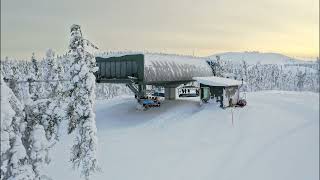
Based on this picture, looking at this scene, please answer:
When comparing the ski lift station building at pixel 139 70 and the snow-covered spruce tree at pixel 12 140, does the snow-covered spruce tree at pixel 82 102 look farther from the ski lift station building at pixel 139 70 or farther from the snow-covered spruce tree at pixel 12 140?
the ski lift station building at pixel 139 70

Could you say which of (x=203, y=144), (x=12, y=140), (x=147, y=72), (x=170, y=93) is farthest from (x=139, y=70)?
(x=12, y=140)

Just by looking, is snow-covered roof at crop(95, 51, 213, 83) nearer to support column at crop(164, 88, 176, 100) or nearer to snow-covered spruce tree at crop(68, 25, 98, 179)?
support column at crop(164, 88, 176, 100)

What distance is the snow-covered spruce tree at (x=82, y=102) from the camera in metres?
22.2

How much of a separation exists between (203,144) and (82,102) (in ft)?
48.0

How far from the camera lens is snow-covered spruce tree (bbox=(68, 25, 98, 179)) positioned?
2220 cm

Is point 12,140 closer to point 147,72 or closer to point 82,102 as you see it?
point 82,102

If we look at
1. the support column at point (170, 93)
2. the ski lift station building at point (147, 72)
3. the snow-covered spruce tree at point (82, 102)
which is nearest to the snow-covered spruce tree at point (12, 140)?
the snow-covered spruce tree at point (82, 102)

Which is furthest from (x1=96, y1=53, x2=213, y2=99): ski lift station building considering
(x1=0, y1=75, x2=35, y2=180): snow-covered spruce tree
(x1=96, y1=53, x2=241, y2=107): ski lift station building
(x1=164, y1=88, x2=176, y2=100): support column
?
(x1=0, y1=75, x2=35, y2=180): snow-covered spruce tree

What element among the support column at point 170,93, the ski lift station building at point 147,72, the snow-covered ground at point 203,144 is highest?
the ski lift station building at point 147,72

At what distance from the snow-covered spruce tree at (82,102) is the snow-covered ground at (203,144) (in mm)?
4680

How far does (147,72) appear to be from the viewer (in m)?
41.4

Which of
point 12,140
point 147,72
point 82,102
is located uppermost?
point 147,72

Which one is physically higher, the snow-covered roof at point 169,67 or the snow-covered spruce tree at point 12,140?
the snow-covered roof at point 169,67

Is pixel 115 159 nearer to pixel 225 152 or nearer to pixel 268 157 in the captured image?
pixel 225 152
